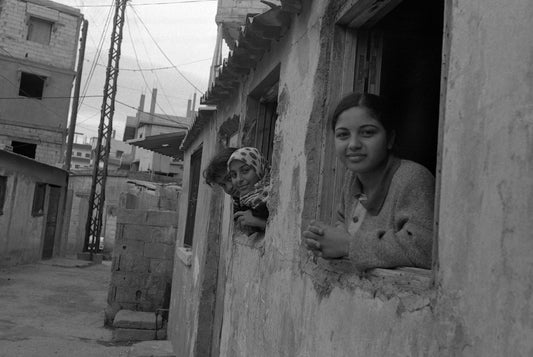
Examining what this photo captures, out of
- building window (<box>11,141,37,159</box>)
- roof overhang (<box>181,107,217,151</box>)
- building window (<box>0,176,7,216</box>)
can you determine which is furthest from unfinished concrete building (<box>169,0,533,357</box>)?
building window (<box>11,141,37,159</box>)

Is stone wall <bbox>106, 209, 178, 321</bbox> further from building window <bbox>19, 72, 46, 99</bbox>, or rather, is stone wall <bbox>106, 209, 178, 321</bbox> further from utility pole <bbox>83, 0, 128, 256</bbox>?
building window <bbox>19, 72, 46, 99</bbox>

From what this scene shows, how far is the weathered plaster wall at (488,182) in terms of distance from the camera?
1.09 m

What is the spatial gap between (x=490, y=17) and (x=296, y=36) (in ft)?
6.23

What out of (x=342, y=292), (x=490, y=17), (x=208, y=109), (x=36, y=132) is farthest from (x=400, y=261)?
(x=36, y=132)

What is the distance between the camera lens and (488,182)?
1201 millimetres

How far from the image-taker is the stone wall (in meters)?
10.8

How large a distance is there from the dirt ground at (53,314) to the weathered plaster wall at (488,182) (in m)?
8.32

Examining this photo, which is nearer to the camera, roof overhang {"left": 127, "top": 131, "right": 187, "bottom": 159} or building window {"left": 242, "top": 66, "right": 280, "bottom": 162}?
building window {"left": 242, "top": 66, "right": 280, "bottom": 162}

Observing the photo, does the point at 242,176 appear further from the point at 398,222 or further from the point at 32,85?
the point at 32,85

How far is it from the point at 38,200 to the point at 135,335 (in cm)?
1175

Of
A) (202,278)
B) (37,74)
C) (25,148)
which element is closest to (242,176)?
(202,278)

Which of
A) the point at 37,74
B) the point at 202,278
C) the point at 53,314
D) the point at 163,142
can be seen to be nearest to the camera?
the point at 202,278

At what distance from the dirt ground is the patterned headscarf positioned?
6.26 metres

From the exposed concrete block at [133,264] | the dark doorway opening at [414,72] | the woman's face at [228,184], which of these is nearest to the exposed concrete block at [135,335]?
the exposed concrete block at [133,264]
